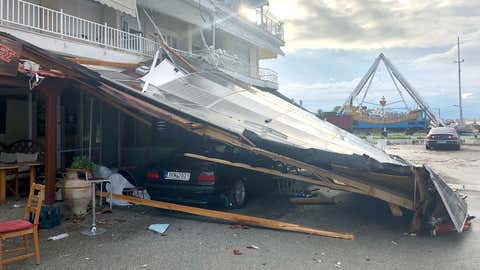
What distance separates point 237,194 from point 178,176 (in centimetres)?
129

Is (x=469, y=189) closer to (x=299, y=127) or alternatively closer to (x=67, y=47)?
(x=299, y=127)

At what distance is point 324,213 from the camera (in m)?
7.48

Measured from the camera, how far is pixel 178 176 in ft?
23.8

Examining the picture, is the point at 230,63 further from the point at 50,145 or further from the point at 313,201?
the point at 50,145

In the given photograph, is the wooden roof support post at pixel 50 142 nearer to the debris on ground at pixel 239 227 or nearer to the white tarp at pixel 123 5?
the debris on ground at pixel 239 227

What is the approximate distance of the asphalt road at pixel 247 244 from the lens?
15.5 feet

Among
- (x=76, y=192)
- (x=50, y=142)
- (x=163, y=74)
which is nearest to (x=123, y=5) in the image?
(x=163, y=74)

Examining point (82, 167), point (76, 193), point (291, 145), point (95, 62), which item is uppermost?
point (95, 62)

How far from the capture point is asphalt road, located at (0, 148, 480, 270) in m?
4.73

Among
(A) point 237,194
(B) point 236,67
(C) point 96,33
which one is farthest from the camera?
(B) point 236,67

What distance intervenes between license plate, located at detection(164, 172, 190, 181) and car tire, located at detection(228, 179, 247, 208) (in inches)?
36.5

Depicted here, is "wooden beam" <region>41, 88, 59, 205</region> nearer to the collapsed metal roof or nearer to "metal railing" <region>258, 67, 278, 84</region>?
the collapsed metal roof

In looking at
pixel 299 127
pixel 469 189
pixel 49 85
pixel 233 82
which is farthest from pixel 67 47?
pixel 469 189

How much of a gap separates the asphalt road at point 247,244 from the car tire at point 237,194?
77cm
